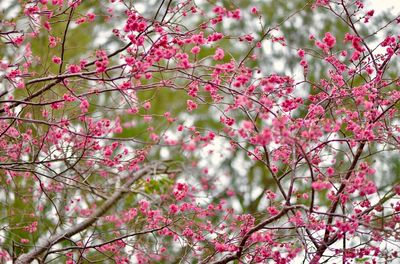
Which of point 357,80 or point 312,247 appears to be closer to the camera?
point 312,247

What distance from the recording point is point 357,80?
26.8ft

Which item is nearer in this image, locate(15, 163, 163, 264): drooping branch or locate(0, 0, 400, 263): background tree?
locate(0, 0, 400, 263): background tree

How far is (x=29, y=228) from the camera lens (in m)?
5.91

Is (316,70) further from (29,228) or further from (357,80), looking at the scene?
(29,228)

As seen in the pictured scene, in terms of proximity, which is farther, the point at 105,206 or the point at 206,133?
the point at 105,206

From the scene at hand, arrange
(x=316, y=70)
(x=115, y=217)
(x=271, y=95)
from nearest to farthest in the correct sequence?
(x=271, y=95) < (x=115, y=217) < (x=316, y=70)

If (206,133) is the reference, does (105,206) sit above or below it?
above

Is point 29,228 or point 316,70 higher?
point 316,70

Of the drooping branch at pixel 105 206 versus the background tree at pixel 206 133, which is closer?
the background tree at pixel 206 133

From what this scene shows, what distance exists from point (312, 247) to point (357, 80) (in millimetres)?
4423

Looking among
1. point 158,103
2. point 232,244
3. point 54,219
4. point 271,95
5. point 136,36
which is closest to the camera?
point 136,36

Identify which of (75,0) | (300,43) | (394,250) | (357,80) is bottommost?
(394,250)

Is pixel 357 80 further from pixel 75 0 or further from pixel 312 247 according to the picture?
pixel 75 0

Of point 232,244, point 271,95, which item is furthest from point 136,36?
point 232,244
